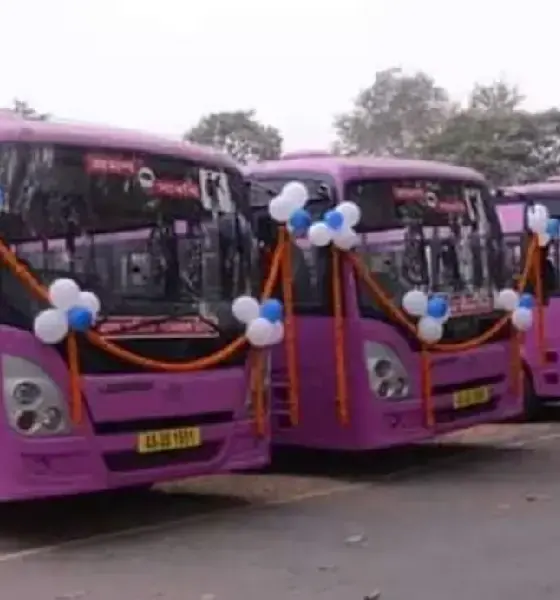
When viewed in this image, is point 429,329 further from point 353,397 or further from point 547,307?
point 547,307

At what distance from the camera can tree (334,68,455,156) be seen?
52312 millimetres

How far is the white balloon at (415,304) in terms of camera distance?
36.0 ft

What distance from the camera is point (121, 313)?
869 cm

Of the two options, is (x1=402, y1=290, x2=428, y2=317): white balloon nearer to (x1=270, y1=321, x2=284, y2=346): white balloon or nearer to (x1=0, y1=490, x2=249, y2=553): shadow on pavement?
(x1=270, y1=321, x2=284, y2=346): white balloon

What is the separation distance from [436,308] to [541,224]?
2.41 m

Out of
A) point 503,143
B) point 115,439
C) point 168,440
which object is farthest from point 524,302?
point 503,143

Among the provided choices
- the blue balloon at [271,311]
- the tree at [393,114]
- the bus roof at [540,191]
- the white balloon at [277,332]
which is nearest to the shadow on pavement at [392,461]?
the white balloon at [277,332]

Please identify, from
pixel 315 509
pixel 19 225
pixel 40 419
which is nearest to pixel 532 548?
pixel 315 509

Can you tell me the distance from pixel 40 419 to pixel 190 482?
326 centimetres

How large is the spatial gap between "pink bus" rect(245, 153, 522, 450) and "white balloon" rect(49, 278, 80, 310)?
7.67 feet

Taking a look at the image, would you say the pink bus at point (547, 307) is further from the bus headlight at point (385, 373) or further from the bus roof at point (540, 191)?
the bus headlight at point (385, 373)

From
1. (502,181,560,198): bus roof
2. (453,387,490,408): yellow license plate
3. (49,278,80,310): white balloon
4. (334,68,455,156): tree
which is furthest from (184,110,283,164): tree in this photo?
(49,278,80,310): white balloon

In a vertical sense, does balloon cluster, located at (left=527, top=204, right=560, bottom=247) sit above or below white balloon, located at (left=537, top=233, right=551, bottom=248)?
above

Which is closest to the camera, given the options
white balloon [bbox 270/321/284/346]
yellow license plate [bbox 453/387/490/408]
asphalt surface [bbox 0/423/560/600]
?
asphalt surface [bbox 0/423/560/600]
